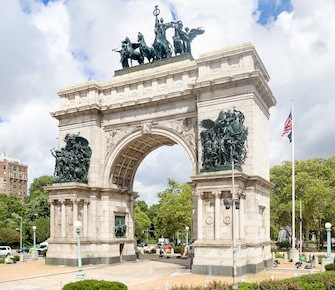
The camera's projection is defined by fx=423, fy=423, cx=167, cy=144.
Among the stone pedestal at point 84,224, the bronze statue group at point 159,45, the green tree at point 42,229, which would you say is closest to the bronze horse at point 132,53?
the bronze statue group at point 159,45

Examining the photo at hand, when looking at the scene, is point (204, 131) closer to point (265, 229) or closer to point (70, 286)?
point (265, 229)

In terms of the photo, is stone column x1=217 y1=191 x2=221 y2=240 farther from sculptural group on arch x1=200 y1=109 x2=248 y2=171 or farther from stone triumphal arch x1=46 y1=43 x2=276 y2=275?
sculptural group on arch x1=200 y1=109 x2=248 y2=171

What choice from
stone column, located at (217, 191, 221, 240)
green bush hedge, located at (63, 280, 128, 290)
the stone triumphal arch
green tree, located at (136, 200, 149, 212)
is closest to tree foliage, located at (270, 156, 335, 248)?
the stone triumphal arch

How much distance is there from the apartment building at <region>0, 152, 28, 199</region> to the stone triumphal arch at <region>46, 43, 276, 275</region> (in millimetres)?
89934

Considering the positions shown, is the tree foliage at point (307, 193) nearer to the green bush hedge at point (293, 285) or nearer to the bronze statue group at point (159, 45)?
the bronze statue group at point (159, 45)

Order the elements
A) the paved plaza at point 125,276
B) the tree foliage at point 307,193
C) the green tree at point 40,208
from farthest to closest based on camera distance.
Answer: the green tree at point 40,208, the tree foliage at point 307,193, the paved plaza at point 125,276

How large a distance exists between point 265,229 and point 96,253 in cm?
1403

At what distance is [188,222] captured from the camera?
2357 inches

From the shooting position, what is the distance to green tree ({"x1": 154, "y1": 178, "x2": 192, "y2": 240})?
58750mm

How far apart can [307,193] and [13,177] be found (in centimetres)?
9473

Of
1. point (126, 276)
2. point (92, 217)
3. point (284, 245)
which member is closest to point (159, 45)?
point (92, 217)

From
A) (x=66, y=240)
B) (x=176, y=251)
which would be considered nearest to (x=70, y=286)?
(x=66, y=240)

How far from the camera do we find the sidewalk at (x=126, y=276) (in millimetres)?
24812

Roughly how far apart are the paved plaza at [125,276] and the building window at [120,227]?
2.76m
